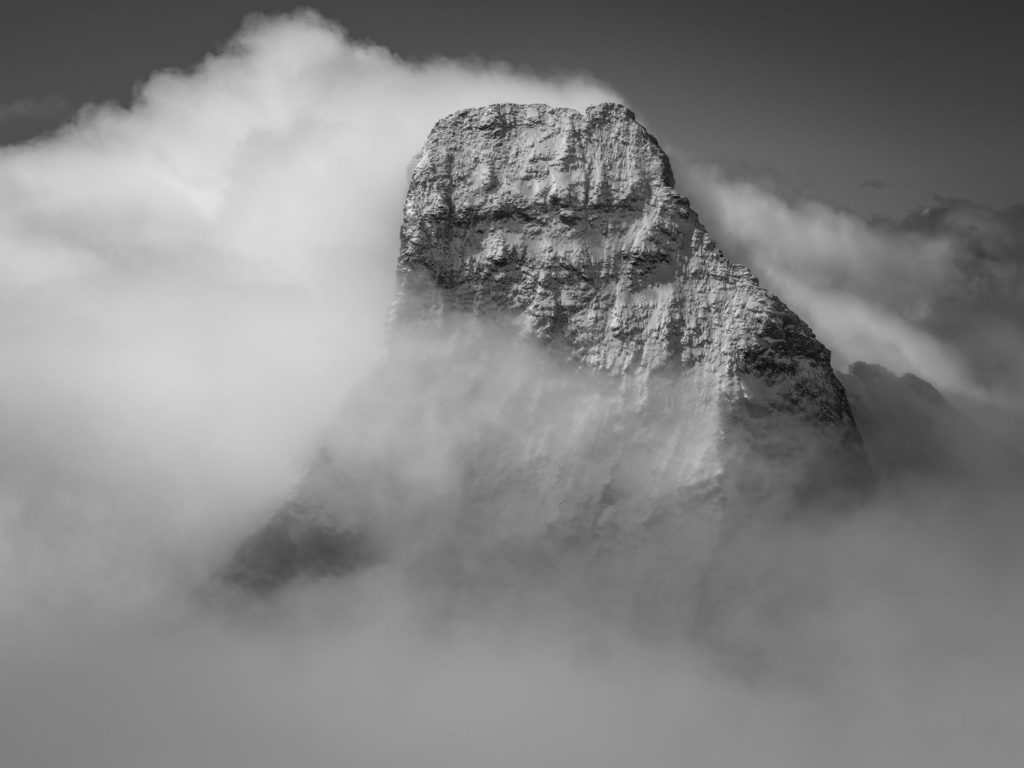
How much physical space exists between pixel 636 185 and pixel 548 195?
1569 cm

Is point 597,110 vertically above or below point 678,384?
above

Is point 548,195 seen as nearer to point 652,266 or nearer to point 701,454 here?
point 652,266

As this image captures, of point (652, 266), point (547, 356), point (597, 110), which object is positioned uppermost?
point (597, 110)

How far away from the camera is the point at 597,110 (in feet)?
638

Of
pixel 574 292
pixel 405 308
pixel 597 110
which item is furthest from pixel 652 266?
pixel 405 308

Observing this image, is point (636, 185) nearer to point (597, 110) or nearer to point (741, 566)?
point (597, 110)

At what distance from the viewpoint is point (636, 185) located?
628ft

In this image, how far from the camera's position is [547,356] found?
645 ft

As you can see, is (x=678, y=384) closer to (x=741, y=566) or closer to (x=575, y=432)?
(x=575, y=432)

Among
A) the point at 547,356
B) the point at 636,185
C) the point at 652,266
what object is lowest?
the point at 547,356

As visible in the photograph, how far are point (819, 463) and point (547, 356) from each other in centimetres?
5304

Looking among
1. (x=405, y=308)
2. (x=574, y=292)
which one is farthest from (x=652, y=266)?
(x=405, y=308)

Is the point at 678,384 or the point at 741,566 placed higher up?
the point at 678,384

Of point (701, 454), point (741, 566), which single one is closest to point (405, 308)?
point (701, 454)
